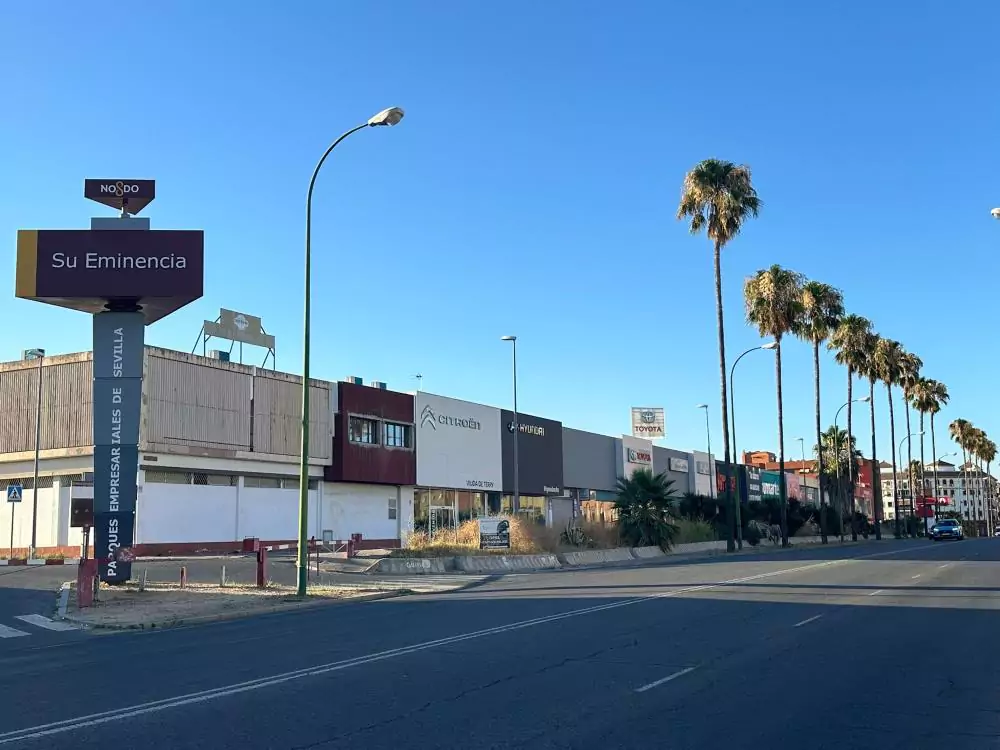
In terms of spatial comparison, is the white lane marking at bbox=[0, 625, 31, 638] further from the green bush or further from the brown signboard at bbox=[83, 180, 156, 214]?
the green bush

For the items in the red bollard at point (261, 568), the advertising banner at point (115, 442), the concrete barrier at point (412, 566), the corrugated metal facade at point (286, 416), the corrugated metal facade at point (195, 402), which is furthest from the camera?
the corrugated metal facade at point (286, 416)

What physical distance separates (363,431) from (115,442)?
2549 centimetres

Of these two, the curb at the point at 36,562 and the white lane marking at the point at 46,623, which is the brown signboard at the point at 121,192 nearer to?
the white lane marking at the point at 46,623

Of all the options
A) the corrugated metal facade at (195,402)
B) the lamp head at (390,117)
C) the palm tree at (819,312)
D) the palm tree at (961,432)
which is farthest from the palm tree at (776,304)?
the palm tree at (961,432)

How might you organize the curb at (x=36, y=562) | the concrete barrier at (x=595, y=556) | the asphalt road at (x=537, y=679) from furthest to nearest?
the concrete barrier at (x=595, y=556) < the curb at (x=36, y=562) < the asphalt road at (x=537, y=679)

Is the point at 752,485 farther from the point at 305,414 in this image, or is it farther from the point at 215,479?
the point at 305,414

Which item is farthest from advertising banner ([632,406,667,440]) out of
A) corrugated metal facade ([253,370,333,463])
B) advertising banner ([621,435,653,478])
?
corrugated metal facade ([253,370,333,463])

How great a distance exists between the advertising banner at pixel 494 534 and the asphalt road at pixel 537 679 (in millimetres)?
15517

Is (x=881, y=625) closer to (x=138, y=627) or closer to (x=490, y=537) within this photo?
(x=138, y=627)

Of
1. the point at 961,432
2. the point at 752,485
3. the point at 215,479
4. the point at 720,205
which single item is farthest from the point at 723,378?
the point at 961,432

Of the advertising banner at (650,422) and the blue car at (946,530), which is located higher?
the advertising banner at (650,422)

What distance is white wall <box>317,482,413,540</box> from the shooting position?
151 ft

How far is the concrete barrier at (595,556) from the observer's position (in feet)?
120

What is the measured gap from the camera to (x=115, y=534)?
72.8ft
